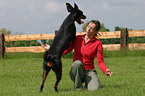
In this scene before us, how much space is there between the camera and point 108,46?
42.4ft

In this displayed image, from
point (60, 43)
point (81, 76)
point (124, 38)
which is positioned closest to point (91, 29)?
point (60, 43)

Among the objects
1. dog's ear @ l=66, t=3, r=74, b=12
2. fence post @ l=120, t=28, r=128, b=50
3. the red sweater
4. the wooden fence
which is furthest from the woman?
fence post @ l=120, t=28, r=128, b=50

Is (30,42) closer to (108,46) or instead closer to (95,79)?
(108,46)

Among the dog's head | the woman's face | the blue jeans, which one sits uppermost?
the dog's head

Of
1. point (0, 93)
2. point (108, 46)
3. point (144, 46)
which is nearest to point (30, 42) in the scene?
point (108, 46)

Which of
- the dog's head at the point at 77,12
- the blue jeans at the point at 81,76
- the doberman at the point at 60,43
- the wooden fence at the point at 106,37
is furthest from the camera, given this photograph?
the wooden fence at the point at 106,37

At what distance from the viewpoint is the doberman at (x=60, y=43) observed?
12.3ft

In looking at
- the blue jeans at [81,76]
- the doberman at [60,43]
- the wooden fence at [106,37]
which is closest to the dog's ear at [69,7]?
the doberman at [60,43]

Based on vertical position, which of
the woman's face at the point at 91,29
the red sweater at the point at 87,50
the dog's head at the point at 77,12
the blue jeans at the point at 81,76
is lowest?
the blue jeans at the point at 81,76

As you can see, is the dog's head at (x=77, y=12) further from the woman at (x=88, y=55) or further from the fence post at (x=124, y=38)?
the fence post at (x=124, y=38)

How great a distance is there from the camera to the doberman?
376cm

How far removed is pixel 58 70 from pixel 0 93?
1588 mm

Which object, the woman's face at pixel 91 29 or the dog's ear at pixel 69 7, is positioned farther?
the woman's face at pixel 91 29

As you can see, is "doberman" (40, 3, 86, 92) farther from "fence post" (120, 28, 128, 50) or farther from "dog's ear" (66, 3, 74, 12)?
"fence post" (120, 28, 128, 50)
